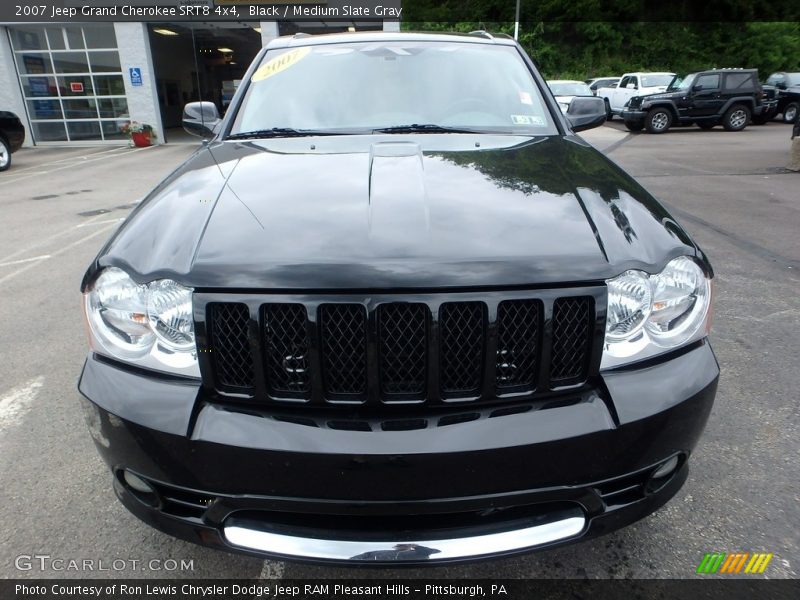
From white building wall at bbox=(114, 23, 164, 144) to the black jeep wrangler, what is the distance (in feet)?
51.1

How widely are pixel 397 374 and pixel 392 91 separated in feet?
5.75

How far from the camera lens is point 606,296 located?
1.44 meters

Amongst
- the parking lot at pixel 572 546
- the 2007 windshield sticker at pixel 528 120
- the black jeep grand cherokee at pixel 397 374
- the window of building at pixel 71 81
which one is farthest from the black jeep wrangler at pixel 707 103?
the black jeep grand cherokee at pixel 397 374

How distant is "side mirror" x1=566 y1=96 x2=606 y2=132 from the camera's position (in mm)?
3145

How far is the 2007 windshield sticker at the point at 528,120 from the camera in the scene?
2.59m

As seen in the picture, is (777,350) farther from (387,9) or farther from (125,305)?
(387,9)

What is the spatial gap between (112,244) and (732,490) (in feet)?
8.05

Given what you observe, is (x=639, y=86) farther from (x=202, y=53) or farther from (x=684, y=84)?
(x=202, y=53)

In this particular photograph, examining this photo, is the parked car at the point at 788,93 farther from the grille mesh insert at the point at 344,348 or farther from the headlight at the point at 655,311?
the grille mesh insert at the point at 344,348

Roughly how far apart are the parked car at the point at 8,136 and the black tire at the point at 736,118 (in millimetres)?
20110

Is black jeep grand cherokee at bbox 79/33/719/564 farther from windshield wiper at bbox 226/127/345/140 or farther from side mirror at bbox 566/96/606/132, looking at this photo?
side mirror at bbox 566/96/606/132

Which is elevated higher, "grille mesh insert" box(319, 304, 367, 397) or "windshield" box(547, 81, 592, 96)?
"grille mesh insert" box(319, 304, 367, 397)

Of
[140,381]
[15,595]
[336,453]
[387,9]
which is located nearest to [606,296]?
[336,453]

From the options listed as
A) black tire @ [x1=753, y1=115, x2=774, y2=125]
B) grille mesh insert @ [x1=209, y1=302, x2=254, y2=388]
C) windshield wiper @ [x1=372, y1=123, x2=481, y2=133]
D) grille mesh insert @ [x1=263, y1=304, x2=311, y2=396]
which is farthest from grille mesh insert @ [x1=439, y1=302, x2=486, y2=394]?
black tire @ [x1=753, y1=115, x2=774, y2=125]
